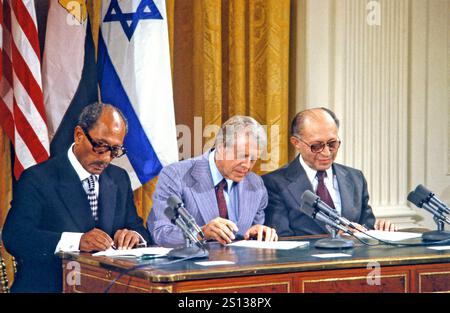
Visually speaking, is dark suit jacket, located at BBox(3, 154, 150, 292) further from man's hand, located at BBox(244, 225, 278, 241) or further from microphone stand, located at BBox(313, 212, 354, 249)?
microphone stand, located at BBox(313, 212, 354, 249)

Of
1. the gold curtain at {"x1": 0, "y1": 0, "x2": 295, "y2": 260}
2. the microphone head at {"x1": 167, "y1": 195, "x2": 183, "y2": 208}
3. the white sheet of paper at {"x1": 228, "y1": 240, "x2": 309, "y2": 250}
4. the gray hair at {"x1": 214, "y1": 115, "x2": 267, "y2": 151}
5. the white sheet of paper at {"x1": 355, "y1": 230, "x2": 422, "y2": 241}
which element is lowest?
the white sheet of paper at {"x1": 355, "y1": 230, "x2": 422, "y2": 241}

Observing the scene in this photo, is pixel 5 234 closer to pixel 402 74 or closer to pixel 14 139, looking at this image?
pixel 14 139

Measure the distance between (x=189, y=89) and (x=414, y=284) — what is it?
2.79m

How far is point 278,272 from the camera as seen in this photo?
159 inches

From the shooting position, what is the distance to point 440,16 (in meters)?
7.59

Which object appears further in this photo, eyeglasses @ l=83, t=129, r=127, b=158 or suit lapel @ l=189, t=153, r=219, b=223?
suit lapel @ l=189, t=153, r=219, b=223

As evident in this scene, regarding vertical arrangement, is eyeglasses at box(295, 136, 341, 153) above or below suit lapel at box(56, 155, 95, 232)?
above

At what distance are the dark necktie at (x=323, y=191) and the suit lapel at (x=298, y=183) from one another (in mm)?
60

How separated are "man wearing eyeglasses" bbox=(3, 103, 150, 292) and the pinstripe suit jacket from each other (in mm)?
199

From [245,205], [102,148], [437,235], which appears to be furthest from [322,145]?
[102,148]

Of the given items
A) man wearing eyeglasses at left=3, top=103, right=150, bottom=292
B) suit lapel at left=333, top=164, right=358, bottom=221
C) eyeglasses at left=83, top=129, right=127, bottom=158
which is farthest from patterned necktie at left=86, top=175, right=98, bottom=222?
suit lapel at left=333, top=164, right=358, bottom=221

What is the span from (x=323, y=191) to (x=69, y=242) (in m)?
1.77

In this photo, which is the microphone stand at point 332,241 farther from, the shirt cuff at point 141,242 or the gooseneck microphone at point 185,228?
the shirt cuff at point 141,242

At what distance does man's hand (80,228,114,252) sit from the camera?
443 centimetres
